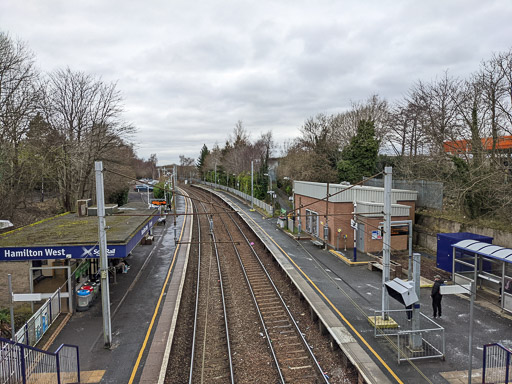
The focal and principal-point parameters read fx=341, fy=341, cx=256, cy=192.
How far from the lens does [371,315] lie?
527 inches

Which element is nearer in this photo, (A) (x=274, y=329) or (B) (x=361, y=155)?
(A) (x=274, y=329)

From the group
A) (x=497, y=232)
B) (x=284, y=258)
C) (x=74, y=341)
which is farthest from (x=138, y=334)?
(x=497, y=232)

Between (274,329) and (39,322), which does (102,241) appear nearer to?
(39,322)

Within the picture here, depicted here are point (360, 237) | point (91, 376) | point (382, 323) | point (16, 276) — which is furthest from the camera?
point (360, 237)

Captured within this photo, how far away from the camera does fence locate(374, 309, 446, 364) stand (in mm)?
10266

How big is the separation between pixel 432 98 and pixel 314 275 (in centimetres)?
2272

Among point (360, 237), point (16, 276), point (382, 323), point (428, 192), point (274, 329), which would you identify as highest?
point (428, 192)

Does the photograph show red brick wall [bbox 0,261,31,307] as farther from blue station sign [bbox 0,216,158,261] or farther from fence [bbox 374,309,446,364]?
fence [bbox 374,309,446,364]

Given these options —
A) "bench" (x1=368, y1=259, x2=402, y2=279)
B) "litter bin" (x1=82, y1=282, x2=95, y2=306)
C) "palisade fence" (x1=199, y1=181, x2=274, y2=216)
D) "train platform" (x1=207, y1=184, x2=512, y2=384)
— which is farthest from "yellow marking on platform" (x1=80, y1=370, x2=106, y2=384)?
"palisade fence" (x1=199, y1=181, x2=274, y2=216)

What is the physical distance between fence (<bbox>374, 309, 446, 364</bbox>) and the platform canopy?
4.23m

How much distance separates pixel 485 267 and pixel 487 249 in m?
2.12

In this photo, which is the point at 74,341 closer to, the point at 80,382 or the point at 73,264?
the point at 80,382

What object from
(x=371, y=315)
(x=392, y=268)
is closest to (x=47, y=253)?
(x=371, y=315)

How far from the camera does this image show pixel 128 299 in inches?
618
